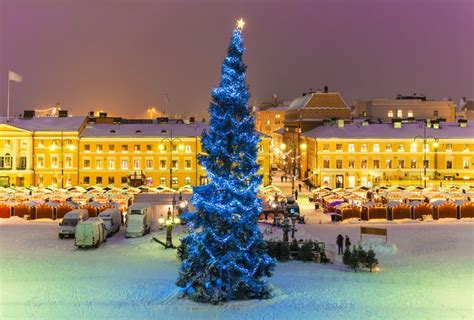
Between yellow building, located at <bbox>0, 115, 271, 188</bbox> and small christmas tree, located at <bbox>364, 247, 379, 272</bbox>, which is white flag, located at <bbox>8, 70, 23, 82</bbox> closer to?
yellow building, located at <bbox>0, 115, 271, 188</bbox>

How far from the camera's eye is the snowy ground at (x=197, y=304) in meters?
20.9

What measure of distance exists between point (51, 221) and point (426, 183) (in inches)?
1649

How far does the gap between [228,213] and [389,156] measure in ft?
181

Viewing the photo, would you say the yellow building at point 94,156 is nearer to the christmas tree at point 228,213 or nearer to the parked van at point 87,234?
the parked van at point 87,234

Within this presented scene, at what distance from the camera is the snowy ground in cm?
2092

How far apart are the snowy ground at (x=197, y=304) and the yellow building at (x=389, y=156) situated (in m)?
37.9

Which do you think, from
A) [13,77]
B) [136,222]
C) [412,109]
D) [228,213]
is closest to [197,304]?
[228,213]

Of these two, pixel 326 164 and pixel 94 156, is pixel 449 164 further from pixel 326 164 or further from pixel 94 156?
pixel 94 156

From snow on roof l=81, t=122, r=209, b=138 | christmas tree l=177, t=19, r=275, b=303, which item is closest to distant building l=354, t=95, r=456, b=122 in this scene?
snow on roof l=81, t=122, r=209, b=138

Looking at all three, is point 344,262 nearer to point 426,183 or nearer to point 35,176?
point 426,183

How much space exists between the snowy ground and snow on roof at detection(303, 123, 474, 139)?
129 feet

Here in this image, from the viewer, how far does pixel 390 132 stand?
247 feet

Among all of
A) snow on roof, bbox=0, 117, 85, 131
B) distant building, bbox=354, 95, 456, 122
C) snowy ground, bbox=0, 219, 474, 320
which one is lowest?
snowy ground, bbox=0, 219, 474, 320

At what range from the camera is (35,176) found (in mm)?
71875
